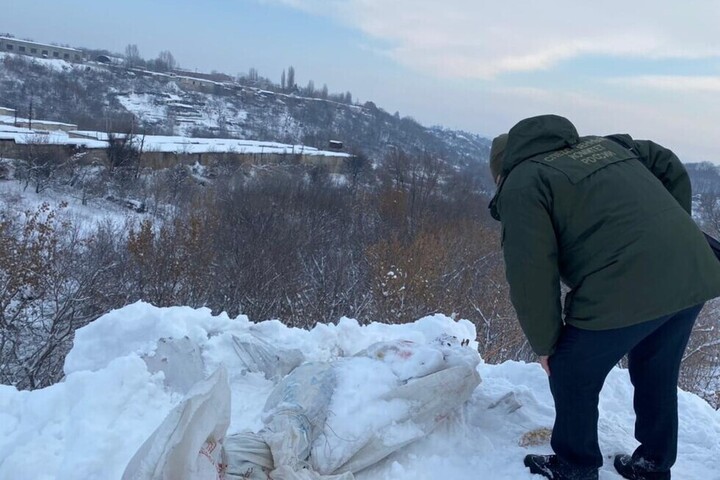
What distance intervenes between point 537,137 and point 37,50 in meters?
108

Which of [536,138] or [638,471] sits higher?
[536,138]

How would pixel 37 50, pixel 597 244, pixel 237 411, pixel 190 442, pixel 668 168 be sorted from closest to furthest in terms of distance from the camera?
→ pixel 190 442, pixel 597 244, pixel 668 168, pixel 237 411, pixel 37 50

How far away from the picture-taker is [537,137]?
2143mm

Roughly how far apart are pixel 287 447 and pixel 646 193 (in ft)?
5.84

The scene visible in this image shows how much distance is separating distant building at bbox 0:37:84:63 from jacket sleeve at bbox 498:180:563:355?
102m

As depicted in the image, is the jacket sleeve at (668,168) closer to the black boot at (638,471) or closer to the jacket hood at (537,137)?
the jacket hood at (537,137)

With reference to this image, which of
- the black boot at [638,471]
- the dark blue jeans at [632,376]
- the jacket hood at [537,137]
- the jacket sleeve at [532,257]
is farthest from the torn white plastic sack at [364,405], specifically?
the jacket hood at [537,137]

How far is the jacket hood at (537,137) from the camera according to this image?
7.01 feet

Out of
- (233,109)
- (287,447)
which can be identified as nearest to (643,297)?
(287,447)

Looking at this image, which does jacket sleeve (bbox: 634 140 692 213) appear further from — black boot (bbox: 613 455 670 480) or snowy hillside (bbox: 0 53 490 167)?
snowy hillside (bbox: 0 53 490 167)

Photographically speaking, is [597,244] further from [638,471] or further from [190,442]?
[190,442]

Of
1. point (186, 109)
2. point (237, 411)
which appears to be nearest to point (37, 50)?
point (186, 109)

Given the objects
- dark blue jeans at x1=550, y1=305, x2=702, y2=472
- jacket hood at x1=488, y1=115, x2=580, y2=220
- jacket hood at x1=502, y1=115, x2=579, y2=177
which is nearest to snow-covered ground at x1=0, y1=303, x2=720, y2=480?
dark blue jeans at x1=550, y1=305, x2=702, y2=472

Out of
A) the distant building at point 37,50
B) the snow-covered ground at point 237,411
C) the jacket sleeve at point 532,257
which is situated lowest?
the snow-covered ground at point 237,411
